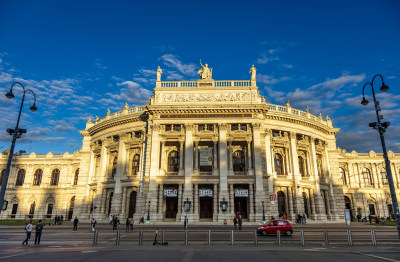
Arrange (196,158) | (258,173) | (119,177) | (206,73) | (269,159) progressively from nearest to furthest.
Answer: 1. (258,173)
2. (196,158)
3. (269,159)
4. (119,177)
5. (206,73)

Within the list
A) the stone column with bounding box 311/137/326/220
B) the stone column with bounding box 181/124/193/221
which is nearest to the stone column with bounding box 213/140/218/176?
the stone column with bounding box 181/124/193/221

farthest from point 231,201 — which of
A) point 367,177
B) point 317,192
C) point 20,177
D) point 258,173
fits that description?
point 20,177

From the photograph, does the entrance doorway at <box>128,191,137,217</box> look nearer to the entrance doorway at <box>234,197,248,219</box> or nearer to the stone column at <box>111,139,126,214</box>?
the stone column at <box>111,139,126,214</box>

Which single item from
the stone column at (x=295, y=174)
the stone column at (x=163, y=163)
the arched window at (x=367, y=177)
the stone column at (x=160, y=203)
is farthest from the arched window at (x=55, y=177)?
the arched window at (x=367, y=177)

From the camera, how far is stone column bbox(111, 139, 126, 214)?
40906 millimetres

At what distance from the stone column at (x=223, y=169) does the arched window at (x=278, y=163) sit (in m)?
10.8

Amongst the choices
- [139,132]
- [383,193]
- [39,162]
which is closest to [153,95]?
[139,132]

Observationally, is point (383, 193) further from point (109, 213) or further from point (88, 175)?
point (88, 175)

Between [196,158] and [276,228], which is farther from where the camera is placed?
[196,158]

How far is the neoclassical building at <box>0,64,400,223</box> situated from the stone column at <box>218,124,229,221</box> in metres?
0.14

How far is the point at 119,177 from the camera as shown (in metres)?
42.4

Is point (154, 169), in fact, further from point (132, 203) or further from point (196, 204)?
point (196, 204)

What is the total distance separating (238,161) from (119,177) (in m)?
19.4

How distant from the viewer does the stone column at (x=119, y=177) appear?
134 feet
